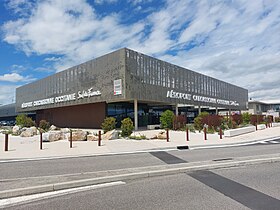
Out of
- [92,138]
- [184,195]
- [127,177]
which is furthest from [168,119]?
[184,195]

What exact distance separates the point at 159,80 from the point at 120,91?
6.93 metres

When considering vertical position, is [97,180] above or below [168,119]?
below

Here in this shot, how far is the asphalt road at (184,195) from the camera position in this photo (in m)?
4.61

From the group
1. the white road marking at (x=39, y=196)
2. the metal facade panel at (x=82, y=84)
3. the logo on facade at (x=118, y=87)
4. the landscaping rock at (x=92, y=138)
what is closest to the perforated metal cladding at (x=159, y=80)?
the logo on facade at (x=118, y=87)

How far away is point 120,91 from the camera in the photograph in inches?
1040

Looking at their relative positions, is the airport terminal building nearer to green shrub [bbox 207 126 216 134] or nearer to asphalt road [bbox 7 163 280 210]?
green shrub [bbox 207 126 216 134]

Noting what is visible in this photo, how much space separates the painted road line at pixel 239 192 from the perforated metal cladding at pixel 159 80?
65.8 feet

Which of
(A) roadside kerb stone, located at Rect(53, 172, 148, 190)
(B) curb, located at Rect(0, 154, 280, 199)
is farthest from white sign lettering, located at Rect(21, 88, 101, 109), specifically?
(A) roadside kerb stone, located at Rect(53, 172, 148, 190)

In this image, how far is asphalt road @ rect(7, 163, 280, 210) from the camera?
4.61 meters

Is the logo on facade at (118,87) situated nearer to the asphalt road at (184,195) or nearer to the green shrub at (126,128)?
the green shrub at (126,128)

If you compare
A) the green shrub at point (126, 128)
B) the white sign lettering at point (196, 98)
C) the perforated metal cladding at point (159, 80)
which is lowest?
the green shrub at point (126, 128)

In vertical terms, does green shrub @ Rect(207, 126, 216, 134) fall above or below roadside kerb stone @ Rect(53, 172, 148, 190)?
above

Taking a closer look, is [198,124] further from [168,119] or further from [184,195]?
[184,195]

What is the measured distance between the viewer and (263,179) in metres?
6.39
